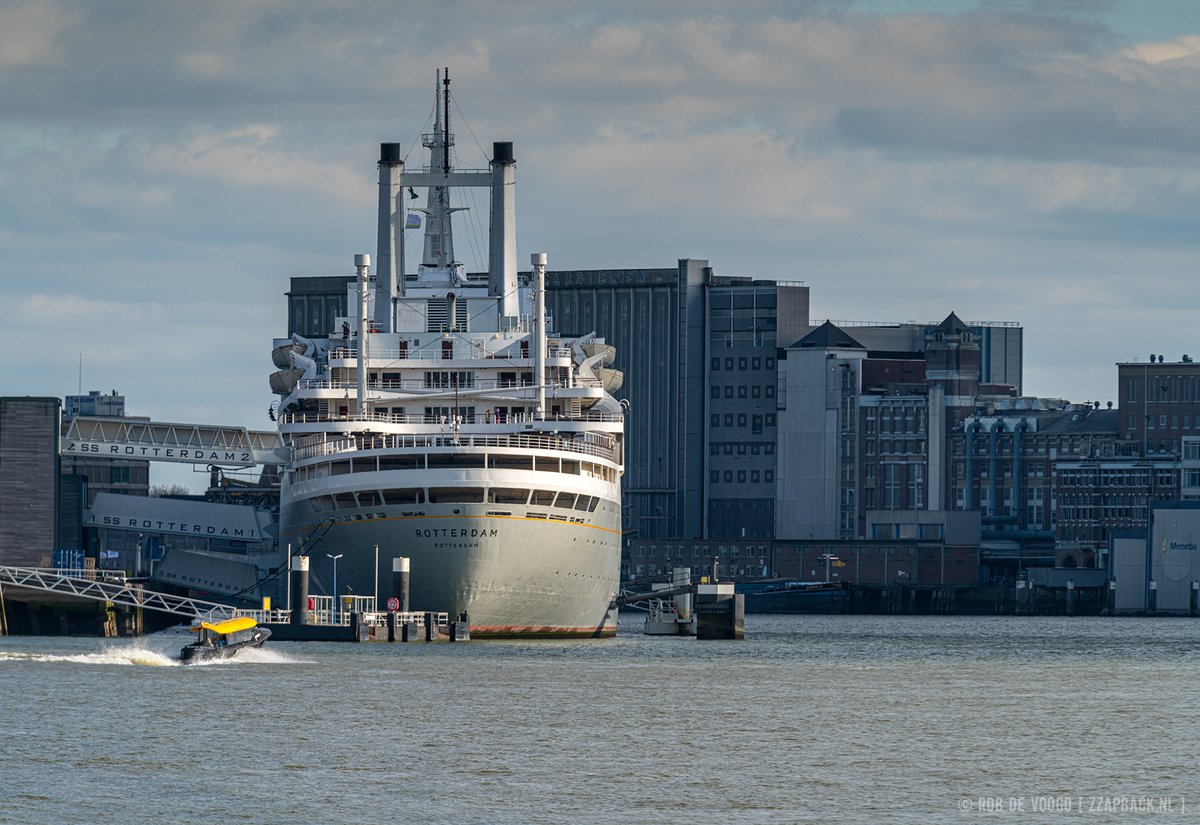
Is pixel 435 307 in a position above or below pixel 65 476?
Result: above

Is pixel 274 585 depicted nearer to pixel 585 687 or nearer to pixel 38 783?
pixel 585 687

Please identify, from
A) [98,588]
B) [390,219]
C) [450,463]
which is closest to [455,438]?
[450,463]

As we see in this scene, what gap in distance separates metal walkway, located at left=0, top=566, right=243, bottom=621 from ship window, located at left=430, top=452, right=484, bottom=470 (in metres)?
9.70

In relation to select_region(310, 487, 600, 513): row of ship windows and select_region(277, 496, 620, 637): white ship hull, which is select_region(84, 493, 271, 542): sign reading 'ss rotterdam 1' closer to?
select_region(277, 496, 620, 637): white ship hull

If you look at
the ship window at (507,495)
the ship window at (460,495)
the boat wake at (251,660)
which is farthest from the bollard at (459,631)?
the boat wake at (251,660)

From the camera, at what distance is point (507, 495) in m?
101

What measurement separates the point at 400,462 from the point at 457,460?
249 cm

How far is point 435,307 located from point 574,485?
645 inches

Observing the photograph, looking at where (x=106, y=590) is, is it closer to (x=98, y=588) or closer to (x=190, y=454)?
(x=98, y=588)

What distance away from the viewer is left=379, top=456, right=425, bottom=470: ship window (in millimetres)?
102375

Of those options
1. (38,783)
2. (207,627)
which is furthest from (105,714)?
(207,627)

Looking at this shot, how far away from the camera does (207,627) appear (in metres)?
A: 88.3

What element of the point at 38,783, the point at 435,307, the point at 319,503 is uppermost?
the point at 435,307

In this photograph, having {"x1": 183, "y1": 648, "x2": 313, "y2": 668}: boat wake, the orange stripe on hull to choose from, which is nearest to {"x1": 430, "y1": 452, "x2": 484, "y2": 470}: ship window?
the orange stripe on hull
